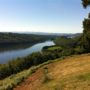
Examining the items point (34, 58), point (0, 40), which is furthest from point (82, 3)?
point (0, 40)

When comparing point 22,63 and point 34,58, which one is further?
point 34,58

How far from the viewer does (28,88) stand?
49.8 ft

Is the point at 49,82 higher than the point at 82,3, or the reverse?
the point at 82,3

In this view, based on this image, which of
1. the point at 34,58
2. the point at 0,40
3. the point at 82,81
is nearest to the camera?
the point at 82,81

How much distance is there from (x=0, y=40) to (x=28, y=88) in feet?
489

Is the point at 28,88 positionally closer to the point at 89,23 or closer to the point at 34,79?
the point at 34,79

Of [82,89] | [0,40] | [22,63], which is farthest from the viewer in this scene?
[0,40]

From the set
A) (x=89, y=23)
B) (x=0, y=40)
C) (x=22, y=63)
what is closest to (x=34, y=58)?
(x=22, y=63)

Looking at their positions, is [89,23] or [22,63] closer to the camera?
[89,23]

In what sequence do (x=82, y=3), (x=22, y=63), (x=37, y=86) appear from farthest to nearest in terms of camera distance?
(x=22, y=63)
(x=82, y=3)
(x=37, y=86)

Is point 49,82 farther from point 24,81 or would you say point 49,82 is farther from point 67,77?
point 24,81

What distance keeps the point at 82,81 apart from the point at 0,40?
5945 inches

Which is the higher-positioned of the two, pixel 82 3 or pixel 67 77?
pixel 82 3

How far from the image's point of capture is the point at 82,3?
838 inches
